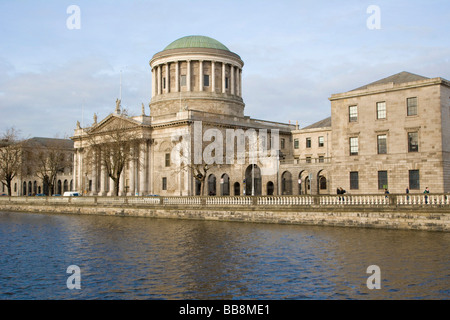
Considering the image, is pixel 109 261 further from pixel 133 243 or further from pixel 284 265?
pixel 284 265

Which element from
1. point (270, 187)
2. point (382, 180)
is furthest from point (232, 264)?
point (270, 187)

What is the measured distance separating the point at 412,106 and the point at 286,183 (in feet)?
85.3

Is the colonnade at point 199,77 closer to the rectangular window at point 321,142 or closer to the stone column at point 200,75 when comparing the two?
the stone column at point 200,75

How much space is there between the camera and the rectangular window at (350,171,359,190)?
139 feet

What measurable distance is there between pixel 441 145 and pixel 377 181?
5843 mm

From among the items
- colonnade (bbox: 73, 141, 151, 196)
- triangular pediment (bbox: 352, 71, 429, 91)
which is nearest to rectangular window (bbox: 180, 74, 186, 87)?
colonnade (bbox: 73, 141, 151, 196)

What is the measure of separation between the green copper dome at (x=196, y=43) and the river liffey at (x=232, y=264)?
56.6 meters

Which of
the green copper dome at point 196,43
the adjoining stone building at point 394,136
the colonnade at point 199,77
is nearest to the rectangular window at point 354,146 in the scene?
the adjoining stone building at point 394,136

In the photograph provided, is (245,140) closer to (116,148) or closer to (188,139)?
(188,139)

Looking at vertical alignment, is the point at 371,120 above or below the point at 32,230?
above

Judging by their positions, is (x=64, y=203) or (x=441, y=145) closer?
(x=441, y=145)

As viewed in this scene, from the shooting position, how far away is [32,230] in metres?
34.8

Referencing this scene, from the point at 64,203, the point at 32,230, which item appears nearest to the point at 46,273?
the point at 32,230

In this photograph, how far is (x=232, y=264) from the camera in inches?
754
